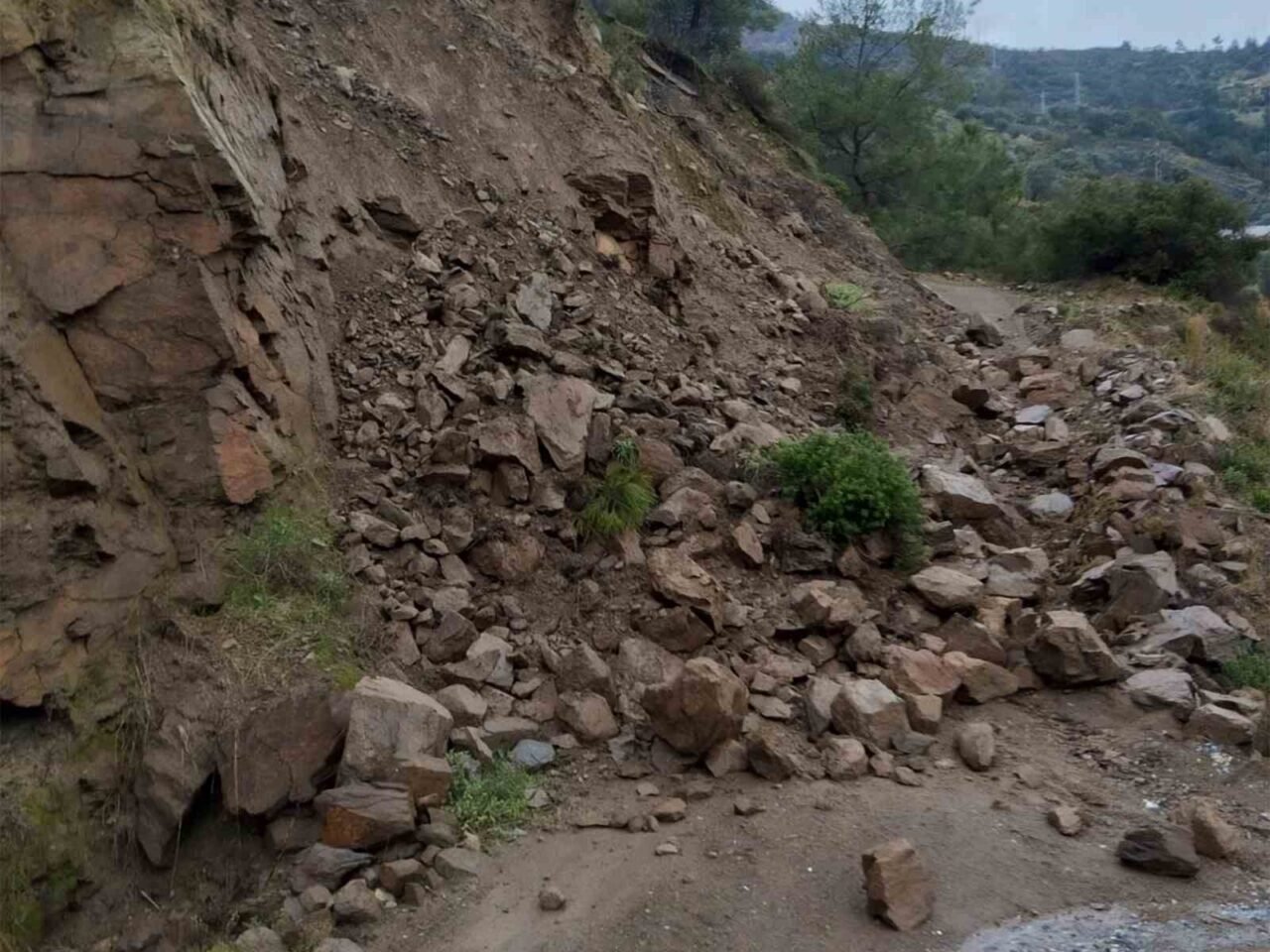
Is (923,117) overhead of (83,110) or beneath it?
overhead

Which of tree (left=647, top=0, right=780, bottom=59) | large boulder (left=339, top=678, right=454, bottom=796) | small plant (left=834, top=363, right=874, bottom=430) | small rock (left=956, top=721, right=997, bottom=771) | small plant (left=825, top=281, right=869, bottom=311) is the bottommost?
large boulder (left=339, top=678, right=454, bottom=796)

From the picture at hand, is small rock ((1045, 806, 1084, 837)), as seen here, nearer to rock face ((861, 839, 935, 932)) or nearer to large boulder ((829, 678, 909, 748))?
large boulder ((829, 678, 909, 748))

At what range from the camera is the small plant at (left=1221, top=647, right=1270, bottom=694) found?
643 centimetres

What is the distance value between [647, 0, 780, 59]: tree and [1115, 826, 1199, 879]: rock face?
15902 millimetres

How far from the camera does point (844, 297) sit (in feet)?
37.2

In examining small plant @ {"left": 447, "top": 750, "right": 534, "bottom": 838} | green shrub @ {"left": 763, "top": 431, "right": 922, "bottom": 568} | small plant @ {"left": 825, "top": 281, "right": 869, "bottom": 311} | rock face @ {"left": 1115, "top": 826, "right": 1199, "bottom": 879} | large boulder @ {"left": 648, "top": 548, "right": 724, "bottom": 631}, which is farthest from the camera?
small plant @ {"left": 825, "top": 281, "right": 869, "bottom": 311}

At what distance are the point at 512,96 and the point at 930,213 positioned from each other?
1362 centimetres

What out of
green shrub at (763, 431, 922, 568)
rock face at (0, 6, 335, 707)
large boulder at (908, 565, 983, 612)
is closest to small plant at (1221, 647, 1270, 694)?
large boulder at (908, 565, 983, 612)

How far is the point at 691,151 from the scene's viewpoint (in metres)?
12.7

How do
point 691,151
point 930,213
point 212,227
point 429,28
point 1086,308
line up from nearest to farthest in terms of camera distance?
point 212,227
point 429,28
point 691,151
point 1086,308
point 930,213

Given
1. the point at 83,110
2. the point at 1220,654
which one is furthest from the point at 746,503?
the point at 83,110

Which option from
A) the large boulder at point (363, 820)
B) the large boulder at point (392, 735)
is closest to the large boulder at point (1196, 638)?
the large boulder at point (392, 735)

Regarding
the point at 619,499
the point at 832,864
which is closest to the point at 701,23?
the point at 619,499

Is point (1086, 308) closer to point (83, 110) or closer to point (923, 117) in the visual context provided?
point (923, 117)
